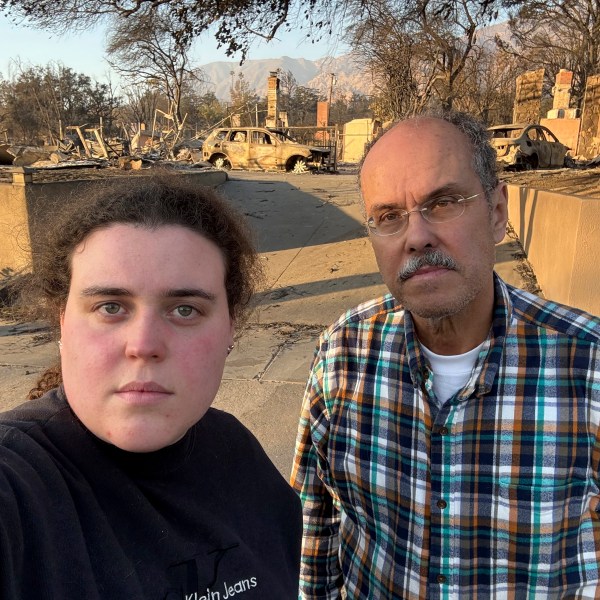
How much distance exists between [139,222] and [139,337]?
267mm

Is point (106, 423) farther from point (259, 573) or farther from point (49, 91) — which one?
point (49, 91)

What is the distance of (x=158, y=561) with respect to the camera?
1054 mm

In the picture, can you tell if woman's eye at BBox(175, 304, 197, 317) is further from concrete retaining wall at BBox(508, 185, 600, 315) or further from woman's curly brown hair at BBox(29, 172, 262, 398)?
concrete retaining wall at BBox(508, 185, 600, 315)

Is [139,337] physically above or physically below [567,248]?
above

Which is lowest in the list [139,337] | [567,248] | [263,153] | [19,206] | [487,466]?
[487,466]

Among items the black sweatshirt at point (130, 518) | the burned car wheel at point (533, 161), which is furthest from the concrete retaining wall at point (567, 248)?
the burned car wheel at point (533, 161)

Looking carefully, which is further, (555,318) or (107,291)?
(555,318)

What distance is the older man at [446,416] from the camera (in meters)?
1.51

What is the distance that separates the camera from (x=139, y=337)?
3.44 ft

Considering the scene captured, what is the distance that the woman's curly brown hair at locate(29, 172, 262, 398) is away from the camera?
1.20 metres

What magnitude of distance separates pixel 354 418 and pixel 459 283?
1.76 ft

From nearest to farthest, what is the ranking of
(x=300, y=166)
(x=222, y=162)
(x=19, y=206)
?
1. (x=19, y=206)
2. (x=300, y=166)
3. (x=222, y=162)

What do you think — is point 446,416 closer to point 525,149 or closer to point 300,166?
point 525,149

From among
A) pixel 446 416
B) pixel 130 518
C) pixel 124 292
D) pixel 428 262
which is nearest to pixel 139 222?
pixel 124 292
